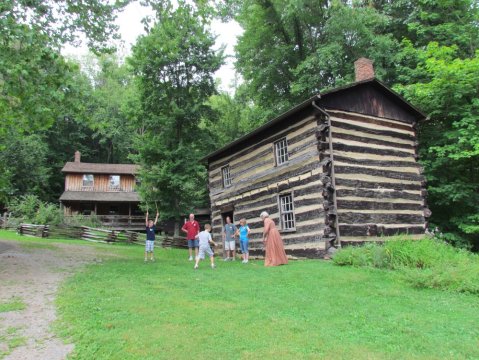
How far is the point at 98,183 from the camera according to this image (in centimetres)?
4097

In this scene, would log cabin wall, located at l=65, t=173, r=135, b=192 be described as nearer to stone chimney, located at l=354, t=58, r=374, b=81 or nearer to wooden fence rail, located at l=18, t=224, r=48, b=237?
wooden fence rail, located at l=18, t=224, r=48, b=237

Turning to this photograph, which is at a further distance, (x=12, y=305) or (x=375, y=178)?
(x=375, y=178)

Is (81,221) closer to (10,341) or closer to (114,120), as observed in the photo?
(114,120)

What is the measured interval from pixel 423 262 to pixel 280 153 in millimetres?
7529

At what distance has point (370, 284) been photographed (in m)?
9.33

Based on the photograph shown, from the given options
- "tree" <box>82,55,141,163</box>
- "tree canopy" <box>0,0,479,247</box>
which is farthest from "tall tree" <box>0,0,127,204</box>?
"tree" <box>82,55,141,163</box>

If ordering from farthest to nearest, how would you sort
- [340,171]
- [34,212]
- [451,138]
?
1. [34,212]
2. [451,138]
3. [340,171]

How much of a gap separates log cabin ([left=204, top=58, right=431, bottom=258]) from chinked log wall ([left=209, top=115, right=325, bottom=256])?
1.5 inches

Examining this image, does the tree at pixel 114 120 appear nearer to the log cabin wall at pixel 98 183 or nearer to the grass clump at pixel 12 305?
the log cabin wall at pixel 98 183

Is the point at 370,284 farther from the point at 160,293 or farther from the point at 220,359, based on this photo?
the point at 220,359

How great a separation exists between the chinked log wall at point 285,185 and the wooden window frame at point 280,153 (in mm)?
173

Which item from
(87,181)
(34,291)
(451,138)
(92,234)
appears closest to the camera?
(34,291)

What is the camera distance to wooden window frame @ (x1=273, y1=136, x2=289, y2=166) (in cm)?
1636

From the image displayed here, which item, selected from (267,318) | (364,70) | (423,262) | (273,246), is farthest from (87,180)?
(267,318)
